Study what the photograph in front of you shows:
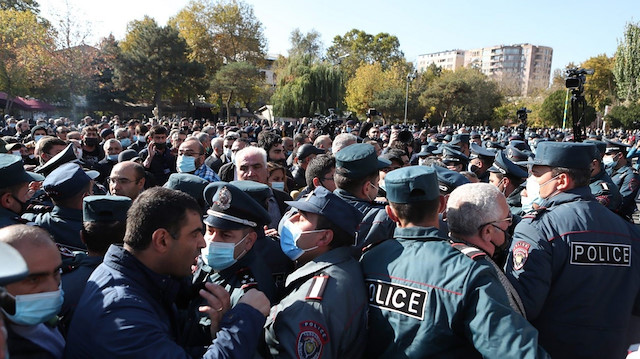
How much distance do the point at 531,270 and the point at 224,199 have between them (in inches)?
72.9

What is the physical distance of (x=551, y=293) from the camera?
2.67 metres

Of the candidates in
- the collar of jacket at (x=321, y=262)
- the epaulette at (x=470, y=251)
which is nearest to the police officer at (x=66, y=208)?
the collar of jacket at (x=321, y=262)

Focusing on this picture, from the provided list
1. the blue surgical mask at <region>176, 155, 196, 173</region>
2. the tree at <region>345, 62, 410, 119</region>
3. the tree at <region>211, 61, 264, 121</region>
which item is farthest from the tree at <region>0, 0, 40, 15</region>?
the blue surgical mask at <region>176, 155, 196, 173</region>

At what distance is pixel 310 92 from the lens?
39.8 meters

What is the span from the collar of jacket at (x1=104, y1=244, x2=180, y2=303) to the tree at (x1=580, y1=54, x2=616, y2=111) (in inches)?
2252

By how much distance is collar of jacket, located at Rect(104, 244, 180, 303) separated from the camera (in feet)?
6.34

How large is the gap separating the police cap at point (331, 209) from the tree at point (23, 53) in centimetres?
3464

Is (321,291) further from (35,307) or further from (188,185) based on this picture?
(188,185)

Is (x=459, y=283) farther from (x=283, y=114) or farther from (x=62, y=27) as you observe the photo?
(x=283, y=114)

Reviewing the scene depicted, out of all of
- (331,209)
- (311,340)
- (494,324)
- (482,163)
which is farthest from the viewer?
(482,163)

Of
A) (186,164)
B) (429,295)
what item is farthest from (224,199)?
(186,164)

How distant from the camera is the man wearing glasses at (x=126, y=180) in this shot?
441cm

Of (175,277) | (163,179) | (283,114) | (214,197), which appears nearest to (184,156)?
(163,179)

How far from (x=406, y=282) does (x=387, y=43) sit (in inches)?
2856
